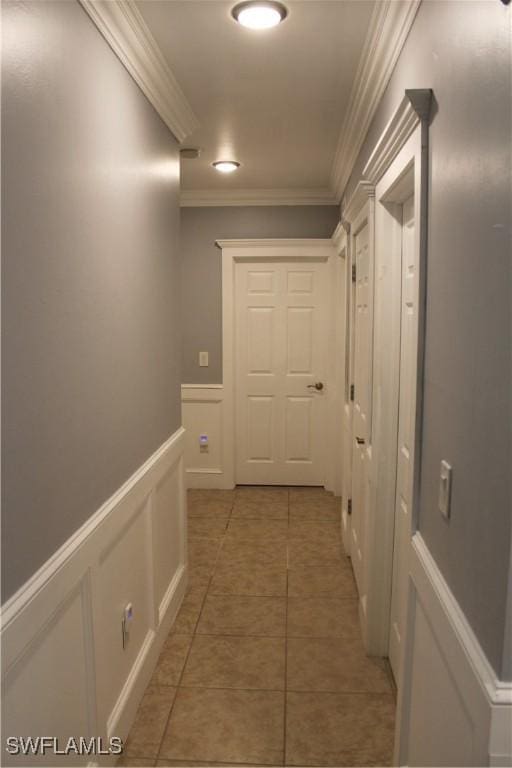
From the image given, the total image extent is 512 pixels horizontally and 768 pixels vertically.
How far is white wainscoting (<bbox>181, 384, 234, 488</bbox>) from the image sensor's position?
523 centimetres

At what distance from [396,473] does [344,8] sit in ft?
5.79

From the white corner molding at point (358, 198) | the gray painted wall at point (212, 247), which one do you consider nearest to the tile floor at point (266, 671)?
the gray painted wall at point (212, 247)

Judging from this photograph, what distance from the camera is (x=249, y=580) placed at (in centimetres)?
350

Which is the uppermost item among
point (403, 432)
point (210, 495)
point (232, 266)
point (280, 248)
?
point (280, 248)

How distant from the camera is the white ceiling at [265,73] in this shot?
2.04 m

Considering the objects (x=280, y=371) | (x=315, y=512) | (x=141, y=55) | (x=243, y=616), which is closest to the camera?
(x=141, y=55)

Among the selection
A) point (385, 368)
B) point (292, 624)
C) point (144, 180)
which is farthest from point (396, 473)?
point (144, 180)

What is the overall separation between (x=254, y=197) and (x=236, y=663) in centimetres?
366

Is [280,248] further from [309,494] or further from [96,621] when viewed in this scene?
[96,621]

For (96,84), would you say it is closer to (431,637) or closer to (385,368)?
(385,368)

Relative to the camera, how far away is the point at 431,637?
1.51 m

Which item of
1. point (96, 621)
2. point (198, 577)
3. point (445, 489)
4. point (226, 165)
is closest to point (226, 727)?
point (96, 621)

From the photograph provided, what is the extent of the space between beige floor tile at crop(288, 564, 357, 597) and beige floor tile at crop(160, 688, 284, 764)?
927 mm

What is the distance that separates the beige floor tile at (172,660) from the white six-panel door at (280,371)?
2582mm
